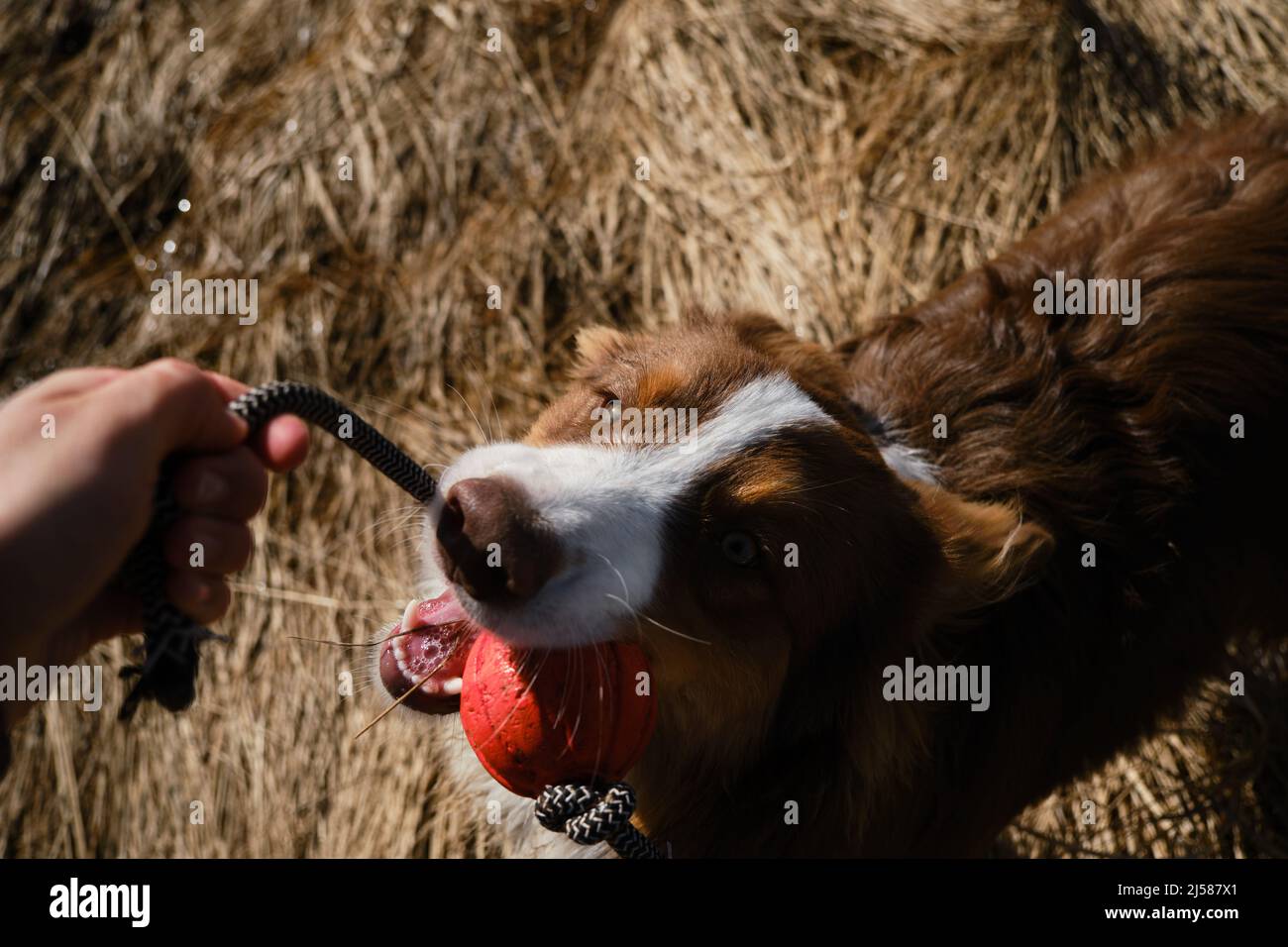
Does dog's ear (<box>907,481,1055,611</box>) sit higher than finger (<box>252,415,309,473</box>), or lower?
lower

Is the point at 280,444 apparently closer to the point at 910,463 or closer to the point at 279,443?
the point at 279,443

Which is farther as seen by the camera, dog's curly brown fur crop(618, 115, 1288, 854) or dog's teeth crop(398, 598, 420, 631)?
dog's curly brown fur crop(618, 115, 1288, 854)

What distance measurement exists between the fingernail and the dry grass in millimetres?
2345

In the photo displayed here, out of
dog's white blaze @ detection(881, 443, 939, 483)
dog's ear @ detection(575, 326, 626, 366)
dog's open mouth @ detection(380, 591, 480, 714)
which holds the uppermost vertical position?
dog's ear @ detection(575, 326, 626, 366)

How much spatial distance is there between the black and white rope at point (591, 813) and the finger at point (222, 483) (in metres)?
0.91

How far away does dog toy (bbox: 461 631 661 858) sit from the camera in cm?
218

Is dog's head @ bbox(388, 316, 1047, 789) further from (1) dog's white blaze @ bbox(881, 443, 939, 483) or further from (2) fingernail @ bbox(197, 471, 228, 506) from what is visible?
(2) fingernail @ bbox(197, 471, 228, 506)

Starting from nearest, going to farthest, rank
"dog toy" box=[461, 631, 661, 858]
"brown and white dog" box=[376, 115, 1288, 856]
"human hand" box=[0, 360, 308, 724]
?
"human hand" box=[0, 360, 308, 724], "dog toy" box=[461, 631, 661, 858], "brown and white dog" box=[376, 115, 1288, 856]

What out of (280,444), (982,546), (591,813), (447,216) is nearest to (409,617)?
(591,813)

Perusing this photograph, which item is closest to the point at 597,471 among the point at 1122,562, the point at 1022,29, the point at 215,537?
the point at 215,537

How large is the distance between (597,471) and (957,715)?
1.15 metres

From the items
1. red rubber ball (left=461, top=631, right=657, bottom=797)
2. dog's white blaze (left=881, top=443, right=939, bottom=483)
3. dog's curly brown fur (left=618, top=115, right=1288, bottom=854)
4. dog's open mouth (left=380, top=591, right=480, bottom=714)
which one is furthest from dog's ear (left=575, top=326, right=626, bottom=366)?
red rubber ball (left=461, top=631, right=657, bottom=797)

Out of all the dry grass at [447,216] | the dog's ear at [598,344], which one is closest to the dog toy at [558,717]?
the dog's ear at [598,344]

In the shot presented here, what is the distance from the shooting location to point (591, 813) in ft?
6.91
